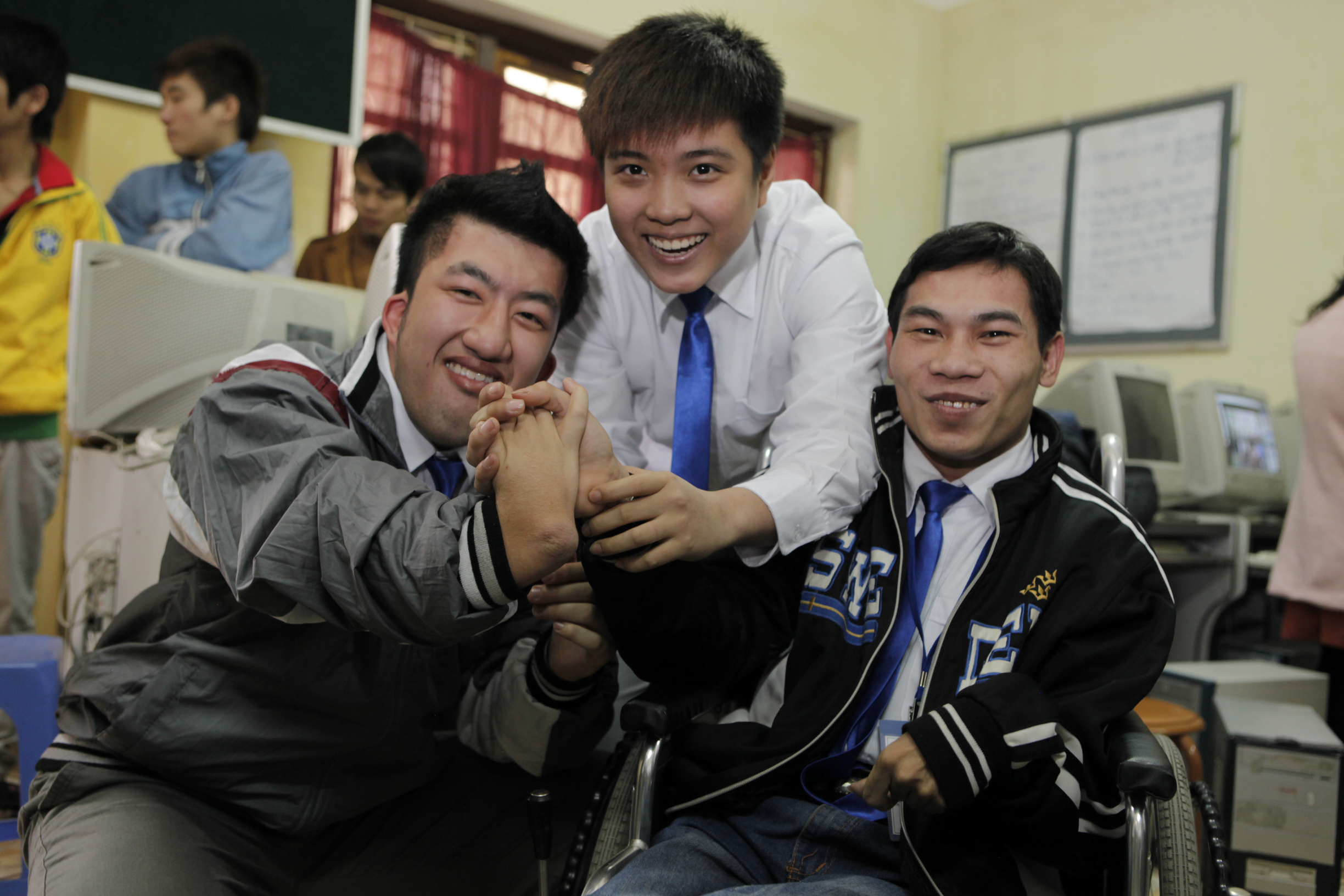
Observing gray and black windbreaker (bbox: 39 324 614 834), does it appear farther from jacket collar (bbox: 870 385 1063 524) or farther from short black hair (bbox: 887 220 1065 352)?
short black hair (bbox: 887 220 1065 352)

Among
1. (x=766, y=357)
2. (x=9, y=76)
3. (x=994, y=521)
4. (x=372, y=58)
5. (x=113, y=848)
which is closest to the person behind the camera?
(x=113, y=848)

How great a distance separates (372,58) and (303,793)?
146 inches

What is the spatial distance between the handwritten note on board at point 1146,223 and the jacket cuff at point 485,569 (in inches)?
186

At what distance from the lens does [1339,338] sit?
235 cm

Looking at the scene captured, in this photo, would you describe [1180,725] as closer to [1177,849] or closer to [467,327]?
[1177,849]

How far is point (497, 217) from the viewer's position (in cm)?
129

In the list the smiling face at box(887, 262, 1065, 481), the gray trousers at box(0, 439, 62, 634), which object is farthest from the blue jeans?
the gray trousers at box(0, 439, 62, 634)

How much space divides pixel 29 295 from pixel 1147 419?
351 centimetres

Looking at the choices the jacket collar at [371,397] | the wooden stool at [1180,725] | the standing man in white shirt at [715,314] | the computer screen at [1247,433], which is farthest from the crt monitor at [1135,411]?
the jacket collar at [371,397]

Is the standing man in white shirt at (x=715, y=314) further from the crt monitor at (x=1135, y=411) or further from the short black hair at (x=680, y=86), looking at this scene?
the crt monitor at (x=1135, y=411)

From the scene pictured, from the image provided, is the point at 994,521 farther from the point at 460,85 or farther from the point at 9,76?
the point at 460,85

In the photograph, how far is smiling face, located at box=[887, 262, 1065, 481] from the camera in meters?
1.21

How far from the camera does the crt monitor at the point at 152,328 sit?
2.14 m

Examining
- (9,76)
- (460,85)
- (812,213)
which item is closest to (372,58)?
(460,85)
